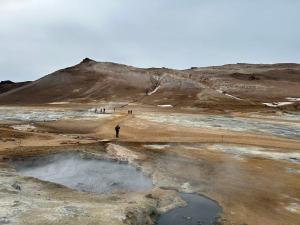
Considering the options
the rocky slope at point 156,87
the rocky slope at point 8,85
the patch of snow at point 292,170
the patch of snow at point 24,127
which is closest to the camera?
the patch of snow at point 292,170

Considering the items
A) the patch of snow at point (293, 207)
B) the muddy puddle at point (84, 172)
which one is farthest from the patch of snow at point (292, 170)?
the muddy puddle at point (84, 172)

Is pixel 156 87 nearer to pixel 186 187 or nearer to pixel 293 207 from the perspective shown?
pixel 186 187

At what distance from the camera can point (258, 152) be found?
152 ft

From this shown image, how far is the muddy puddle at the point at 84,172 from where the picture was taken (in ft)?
107

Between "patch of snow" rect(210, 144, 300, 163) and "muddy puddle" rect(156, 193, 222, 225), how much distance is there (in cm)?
1612

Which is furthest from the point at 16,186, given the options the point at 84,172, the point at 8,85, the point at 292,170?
the point at 8,85

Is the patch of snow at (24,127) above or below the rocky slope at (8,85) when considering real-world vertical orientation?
below

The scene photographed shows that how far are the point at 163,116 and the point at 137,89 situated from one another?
57121 millimetres

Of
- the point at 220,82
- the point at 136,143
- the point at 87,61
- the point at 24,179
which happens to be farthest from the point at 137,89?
the point at 24,179

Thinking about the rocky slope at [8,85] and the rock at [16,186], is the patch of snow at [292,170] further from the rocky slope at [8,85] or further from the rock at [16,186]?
the rocky slope at [8,85]

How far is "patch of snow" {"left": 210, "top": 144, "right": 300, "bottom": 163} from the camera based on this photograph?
4378 cm

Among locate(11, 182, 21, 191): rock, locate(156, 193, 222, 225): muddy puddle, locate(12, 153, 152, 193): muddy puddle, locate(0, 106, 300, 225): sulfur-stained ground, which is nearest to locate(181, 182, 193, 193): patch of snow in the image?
locate(0, 106, 300, 225): sulfur-stained ground

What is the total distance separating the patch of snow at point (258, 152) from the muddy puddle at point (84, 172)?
42.6 ft

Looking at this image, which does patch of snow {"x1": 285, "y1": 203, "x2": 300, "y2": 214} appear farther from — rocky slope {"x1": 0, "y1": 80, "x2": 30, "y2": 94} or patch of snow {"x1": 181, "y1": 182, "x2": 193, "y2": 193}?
rocky slope {"x1": 0, "y1": 80, "x2": 30, "y2": 94}
